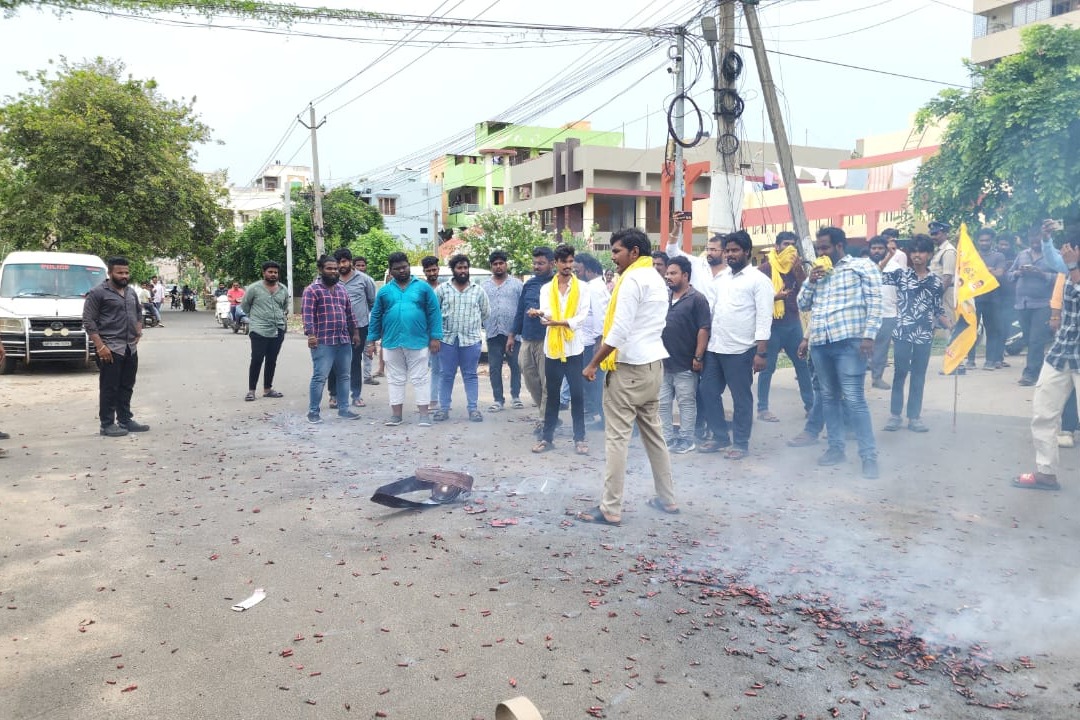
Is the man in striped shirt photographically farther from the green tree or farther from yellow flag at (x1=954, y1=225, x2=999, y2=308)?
the green tree

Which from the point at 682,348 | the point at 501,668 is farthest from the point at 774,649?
the point at 682,348

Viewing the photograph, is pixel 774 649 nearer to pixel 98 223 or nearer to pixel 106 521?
pixel 106 521

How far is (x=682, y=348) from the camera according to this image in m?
7.66

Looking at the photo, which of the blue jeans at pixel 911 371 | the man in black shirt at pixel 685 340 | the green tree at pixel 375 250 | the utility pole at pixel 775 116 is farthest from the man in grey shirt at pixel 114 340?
the green tree at pixel 375 250

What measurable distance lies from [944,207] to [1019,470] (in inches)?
342

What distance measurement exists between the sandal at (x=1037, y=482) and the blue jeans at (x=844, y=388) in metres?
Result: 1.04

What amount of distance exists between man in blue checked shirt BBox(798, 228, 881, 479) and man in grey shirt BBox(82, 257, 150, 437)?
707cm

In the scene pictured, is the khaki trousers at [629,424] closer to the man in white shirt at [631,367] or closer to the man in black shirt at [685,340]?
the man in white shirt at [631,367]

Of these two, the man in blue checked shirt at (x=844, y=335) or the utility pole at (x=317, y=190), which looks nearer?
the man in blue checked shirt at (x=844, y=335)

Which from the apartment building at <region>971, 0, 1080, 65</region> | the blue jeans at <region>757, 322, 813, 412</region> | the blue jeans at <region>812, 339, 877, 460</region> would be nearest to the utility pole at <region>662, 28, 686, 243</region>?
the blue jeans at <region>757, 322, 813, 412</region>

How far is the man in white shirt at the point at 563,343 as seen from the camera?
25.6ft

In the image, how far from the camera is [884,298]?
876 cm

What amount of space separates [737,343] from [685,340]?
47cm

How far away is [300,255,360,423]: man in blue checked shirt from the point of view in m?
9.62
